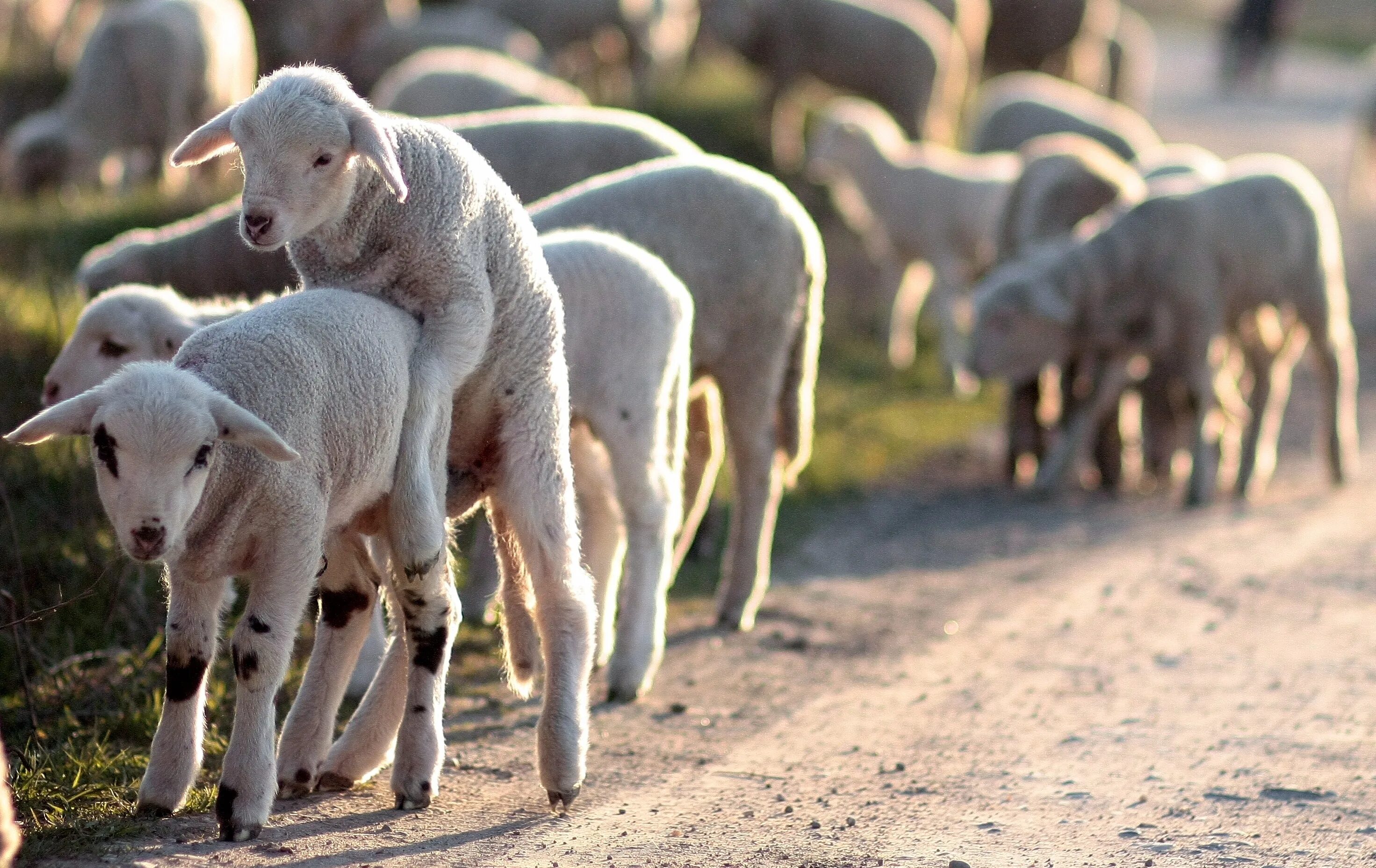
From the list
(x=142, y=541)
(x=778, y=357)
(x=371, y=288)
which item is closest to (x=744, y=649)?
(x=778, y=357)

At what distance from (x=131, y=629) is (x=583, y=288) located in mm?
1825

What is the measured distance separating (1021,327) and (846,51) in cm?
669

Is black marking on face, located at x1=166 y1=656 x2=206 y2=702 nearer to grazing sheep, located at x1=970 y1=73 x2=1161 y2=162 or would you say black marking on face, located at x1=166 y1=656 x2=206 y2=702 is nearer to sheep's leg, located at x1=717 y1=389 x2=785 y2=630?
sheep's leg, located at x1=717 y1=389 x2=785 y2=630

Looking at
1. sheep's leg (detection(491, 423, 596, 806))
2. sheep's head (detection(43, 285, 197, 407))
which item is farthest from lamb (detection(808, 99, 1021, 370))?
sheep's leg (detection(491, 423, 596, 806))

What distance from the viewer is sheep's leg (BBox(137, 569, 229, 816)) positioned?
3918 millimetres

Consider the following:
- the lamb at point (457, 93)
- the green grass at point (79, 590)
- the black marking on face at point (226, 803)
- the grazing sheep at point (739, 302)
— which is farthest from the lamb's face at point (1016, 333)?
the black marking on face at point (226, 803)

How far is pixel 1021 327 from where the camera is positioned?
31.4 feet

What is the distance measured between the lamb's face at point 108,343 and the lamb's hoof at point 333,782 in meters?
1.64

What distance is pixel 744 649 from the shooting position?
6387mm

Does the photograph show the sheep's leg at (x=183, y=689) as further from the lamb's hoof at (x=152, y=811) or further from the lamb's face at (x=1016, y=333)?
the lamb's face at (x=1016, y=333)

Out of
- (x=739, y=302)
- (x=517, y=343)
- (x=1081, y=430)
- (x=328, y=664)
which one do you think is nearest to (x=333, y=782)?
→ (x=328, y=664)

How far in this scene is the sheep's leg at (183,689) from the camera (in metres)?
3.92

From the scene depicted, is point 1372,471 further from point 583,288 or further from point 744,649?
point 583,288

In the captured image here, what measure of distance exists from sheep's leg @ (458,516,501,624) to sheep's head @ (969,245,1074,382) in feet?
12.3
